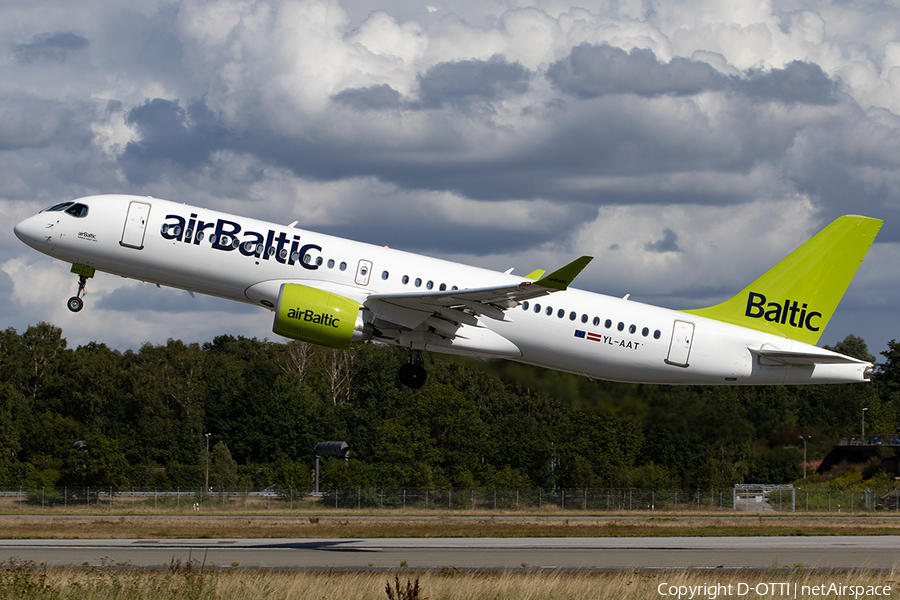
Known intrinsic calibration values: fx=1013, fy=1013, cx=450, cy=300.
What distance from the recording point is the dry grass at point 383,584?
878 inches

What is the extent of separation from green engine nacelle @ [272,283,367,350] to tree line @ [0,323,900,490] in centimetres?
594

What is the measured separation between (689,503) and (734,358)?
30.6 metres

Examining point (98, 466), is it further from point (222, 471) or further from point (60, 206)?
point (60, 206)

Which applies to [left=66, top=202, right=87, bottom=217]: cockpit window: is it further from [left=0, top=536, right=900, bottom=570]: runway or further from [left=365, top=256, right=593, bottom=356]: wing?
[left=0, top=536, right=900, bottom=570]: runway

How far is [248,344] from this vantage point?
148500 millimetres

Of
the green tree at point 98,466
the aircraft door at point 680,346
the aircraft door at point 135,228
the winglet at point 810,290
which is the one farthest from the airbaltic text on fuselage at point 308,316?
the green tree at point 98,466

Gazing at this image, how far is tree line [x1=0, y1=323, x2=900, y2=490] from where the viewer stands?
35250mm

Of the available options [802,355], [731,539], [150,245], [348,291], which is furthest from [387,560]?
Answer: [731,539]

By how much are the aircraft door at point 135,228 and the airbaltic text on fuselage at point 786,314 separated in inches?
821

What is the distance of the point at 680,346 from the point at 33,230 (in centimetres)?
2197

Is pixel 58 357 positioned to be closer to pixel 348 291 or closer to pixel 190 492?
pixel 190 492

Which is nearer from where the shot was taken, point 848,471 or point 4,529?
point 848,471

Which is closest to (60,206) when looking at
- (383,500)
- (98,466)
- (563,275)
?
(563,275)

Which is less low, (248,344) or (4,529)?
(248,344)
